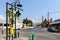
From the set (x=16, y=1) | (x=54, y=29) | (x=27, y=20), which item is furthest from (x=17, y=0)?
(x=27, y=20)

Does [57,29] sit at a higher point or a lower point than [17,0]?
lower

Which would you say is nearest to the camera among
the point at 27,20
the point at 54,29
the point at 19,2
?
the point at 19,2

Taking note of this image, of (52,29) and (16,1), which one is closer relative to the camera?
(16,1)

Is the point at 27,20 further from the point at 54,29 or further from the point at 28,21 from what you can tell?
the point at 54,29

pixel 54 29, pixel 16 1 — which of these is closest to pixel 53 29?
pixel 54 29

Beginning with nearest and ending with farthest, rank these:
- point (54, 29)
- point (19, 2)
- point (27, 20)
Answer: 1. point (19, 2)
2. point (54, 29)
3. point (27, 20)

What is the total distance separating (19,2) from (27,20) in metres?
115

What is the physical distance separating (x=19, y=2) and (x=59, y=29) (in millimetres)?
37104

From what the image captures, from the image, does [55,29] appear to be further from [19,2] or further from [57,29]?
[19,2]

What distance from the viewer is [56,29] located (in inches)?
2532

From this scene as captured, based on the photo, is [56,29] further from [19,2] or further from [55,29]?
[19,2]

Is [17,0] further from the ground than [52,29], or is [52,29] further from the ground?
[17,0]

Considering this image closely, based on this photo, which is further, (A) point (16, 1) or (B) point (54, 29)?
(B) point (54, 29)

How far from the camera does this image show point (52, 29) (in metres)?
64.9
